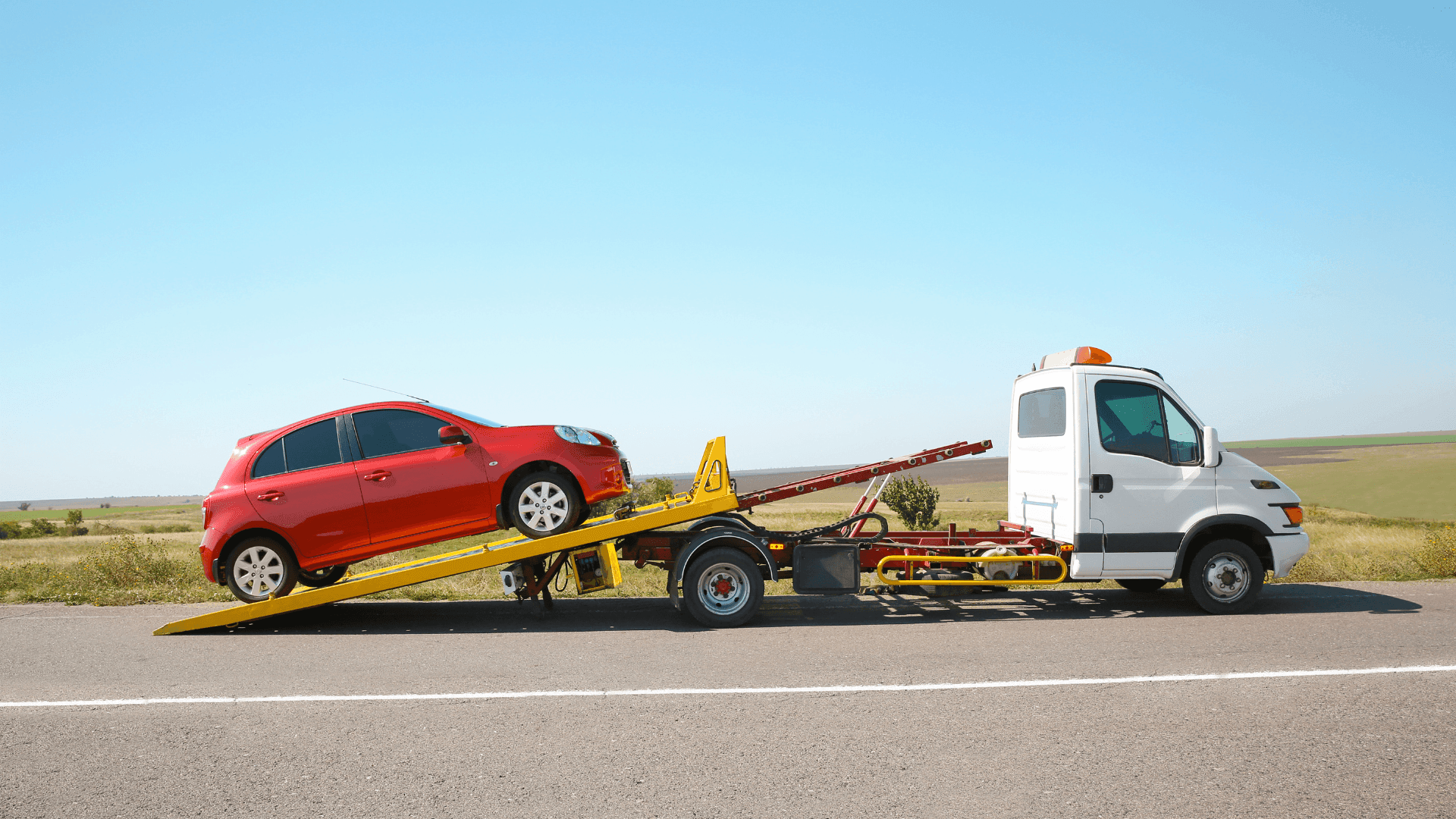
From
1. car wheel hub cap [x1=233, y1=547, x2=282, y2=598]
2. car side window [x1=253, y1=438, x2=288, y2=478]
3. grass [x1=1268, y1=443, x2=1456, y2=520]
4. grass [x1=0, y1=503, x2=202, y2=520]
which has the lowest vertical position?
grass [x1=0, y1=503, x2=202, y2=520]

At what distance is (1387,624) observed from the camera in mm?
7840

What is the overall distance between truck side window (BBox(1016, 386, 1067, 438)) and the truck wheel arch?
1592 millimetres

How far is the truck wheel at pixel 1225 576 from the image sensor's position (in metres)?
8.67

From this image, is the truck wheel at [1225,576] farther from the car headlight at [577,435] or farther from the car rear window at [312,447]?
the car rear window at [312,447]

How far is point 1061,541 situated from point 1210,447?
1.68 metres

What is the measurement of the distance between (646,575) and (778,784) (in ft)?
32.0

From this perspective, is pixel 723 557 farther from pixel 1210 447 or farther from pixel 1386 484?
pixel 1386 484

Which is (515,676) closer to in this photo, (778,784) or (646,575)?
(778,784)

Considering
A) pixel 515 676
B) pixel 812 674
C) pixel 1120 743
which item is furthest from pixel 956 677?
pixel 515 676

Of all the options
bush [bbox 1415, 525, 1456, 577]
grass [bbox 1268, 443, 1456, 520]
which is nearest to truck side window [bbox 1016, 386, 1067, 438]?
bush [bbox 1415, 525, 1456, 577]

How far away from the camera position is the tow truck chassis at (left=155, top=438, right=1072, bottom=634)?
333 inches

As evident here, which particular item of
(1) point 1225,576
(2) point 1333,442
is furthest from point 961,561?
(2) point 1333,442

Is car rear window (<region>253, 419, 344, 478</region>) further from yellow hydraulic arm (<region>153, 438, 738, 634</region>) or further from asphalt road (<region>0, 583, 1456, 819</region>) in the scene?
asphalt road (<region>0, 583, 1456, 819</region>)

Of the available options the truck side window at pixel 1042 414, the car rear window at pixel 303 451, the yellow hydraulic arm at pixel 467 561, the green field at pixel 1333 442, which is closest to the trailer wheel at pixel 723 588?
the yellow hydraulic arm at pixel 467 561
